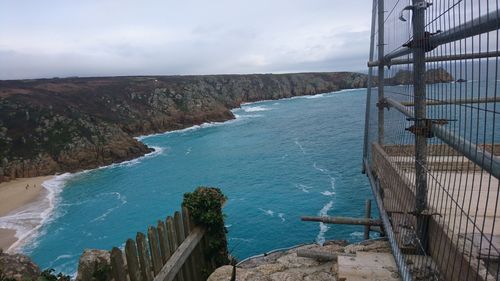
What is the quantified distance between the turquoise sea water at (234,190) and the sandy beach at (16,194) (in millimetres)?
1920

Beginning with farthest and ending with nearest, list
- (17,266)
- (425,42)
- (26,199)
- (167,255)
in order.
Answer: (26,199)
(17,266)
(167,255)
(425,42)

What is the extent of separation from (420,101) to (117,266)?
459 cm

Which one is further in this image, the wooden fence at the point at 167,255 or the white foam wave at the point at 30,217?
the white foam wave at the point at 30,217

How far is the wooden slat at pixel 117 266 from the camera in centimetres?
552

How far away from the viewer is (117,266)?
558cm

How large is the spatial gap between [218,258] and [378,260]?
4033 millimetres

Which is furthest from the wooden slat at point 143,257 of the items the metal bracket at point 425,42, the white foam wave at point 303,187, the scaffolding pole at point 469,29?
the white foam wave at point 303,187

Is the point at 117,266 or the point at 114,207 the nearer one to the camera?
the point at 117,266

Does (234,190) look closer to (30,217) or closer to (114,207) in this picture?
(114,207)

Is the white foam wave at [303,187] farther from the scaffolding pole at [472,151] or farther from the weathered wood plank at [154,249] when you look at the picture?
the scaffolding pole at [472,151]

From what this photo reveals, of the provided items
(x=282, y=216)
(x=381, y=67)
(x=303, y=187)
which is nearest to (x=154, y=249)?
(x=381, y=67)

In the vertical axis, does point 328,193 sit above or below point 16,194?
above

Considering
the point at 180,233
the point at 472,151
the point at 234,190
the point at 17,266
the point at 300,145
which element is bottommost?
the point at 234,190

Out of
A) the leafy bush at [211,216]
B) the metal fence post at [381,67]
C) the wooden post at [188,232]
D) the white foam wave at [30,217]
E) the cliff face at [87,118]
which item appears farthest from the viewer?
the cliff face at [87,118]
